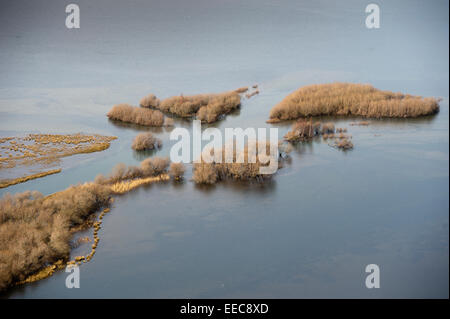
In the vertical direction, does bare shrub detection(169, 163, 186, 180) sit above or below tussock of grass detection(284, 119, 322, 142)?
below

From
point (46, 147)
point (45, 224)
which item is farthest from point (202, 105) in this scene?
point (45, 224)

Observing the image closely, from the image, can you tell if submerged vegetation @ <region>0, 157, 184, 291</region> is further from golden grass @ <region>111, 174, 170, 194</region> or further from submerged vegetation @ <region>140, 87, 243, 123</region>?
submerged vegetation @ <region>140, 87, 243, 123</region>

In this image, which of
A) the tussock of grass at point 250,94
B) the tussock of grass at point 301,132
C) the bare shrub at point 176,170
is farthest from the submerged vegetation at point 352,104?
the bare shrub at point 176,170

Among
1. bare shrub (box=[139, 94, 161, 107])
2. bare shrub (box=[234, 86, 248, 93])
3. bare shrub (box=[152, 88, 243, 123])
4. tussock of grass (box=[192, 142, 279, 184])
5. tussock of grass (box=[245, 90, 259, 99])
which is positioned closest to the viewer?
tussock of grass (box=[192, 142, 279, 184])

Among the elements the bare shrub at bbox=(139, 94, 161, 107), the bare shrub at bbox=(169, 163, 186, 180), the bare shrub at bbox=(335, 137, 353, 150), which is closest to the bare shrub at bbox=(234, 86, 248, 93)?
the bare shrub at bbox=(139, 94, 161, 107)

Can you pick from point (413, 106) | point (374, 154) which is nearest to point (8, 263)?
point (374, 154)
